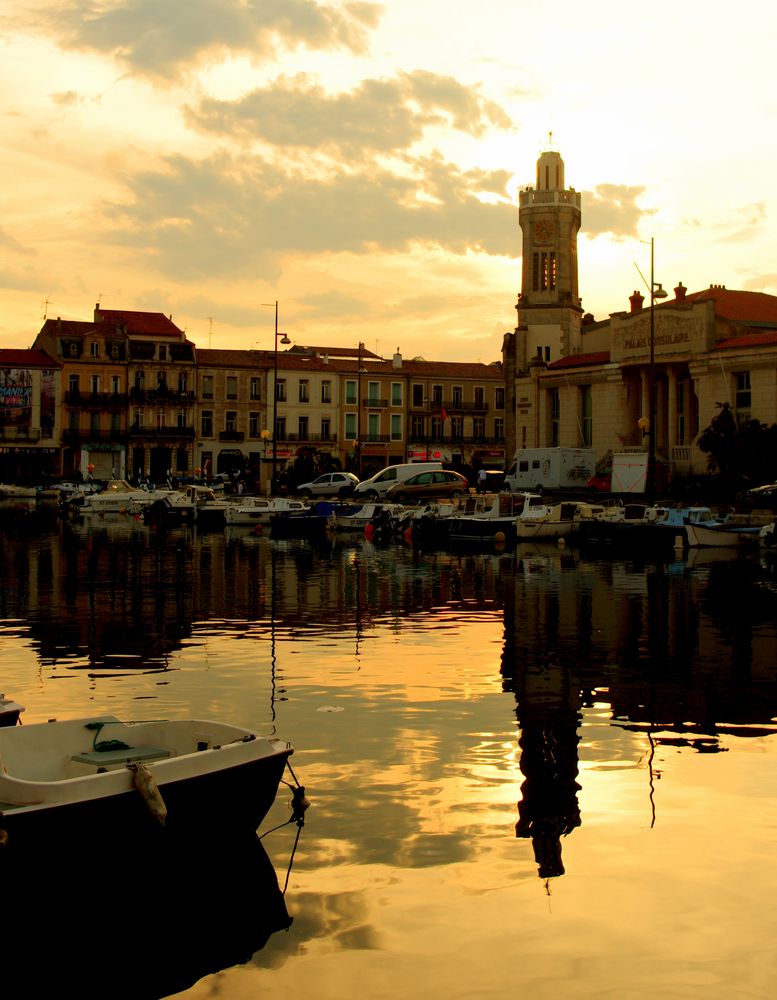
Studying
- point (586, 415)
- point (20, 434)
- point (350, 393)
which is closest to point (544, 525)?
point (586, 415)

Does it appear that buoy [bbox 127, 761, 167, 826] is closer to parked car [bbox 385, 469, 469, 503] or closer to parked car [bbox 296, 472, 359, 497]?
parked car [bbox 385, 469, 469, 503]

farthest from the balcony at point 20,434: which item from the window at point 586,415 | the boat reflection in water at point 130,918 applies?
the boat reflection in water at point 130,918

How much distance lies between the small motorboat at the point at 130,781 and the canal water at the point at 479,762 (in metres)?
0.32

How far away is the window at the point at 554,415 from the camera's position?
267 feet

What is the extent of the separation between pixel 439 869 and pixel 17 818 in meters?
3.32

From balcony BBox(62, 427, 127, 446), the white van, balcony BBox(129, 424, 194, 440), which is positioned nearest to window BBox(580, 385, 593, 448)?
the white van

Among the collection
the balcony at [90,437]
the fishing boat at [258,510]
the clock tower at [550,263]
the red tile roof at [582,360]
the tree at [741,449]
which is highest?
the clock tower at [550,263]

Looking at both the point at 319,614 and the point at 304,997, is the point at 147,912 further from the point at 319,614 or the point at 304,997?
the point at 319,614

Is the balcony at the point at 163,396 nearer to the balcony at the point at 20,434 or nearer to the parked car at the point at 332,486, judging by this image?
the balcony at the point at 20,434

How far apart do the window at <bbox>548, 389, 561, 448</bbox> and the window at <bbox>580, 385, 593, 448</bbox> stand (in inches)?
85.3

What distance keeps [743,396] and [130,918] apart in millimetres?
64572

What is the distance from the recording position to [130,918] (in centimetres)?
866

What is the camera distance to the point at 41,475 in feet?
327

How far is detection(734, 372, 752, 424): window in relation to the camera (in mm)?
68062
